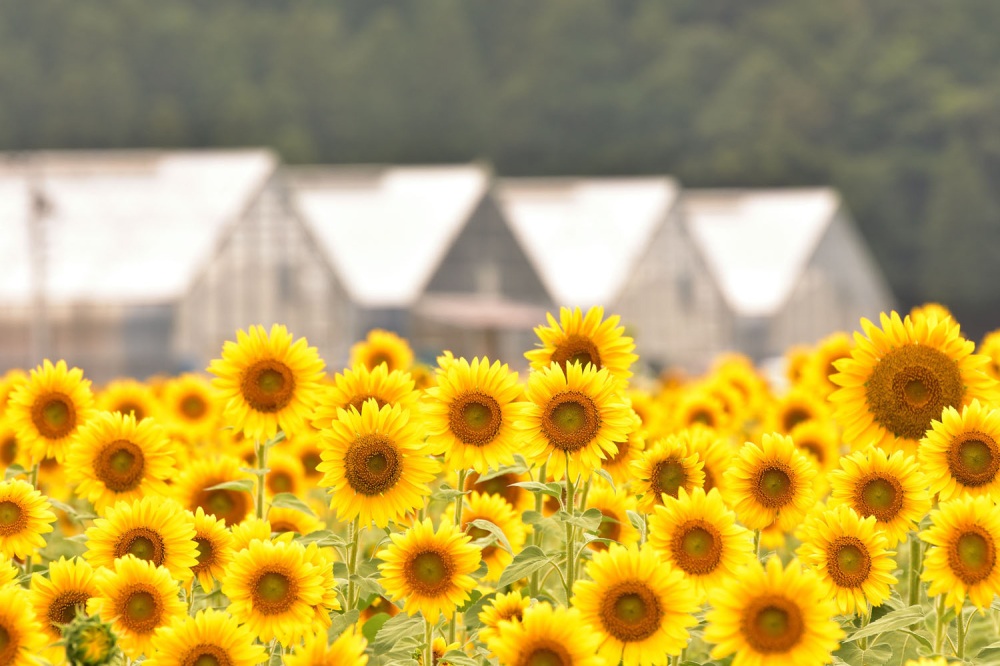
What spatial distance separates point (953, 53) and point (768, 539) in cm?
7682

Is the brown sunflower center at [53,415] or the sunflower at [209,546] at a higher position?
the brown sunflower center at [53,415]

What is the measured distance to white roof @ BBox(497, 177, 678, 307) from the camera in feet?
123

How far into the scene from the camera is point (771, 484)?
12.0 ft

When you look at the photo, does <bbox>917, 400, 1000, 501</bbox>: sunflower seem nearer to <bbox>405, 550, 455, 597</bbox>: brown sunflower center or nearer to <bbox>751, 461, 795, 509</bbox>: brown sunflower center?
<bbox>751, 461, 795, 509</bbox>: brown sunflower center

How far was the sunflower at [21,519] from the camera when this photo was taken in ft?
11.9

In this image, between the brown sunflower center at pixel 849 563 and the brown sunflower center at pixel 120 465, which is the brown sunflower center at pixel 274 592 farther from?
the brown sunflower center at pixel 849 563

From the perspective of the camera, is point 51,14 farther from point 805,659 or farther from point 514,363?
point 805,659

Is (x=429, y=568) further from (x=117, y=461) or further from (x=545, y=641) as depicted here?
(x=117, y=461)

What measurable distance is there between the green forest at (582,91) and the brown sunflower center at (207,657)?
62.6m

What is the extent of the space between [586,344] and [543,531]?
434mm

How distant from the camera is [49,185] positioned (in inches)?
1268

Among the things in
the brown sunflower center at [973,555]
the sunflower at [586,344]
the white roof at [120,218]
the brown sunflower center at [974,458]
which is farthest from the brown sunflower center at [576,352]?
the white roof at [120,218]

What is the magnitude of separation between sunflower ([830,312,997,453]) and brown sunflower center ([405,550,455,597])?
969 mm

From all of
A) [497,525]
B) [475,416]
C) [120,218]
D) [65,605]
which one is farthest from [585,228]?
[65,605]
